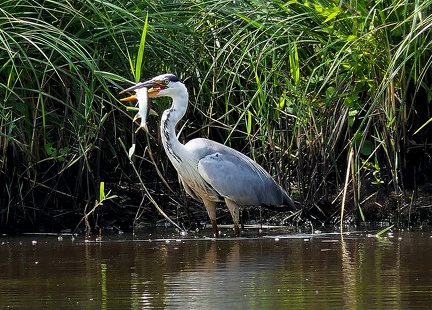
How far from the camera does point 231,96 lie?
8781 millimetres

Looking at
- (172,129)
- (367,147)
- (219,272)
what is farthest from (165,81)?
(219,272)

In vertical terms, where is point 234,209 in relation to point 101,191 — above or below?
below

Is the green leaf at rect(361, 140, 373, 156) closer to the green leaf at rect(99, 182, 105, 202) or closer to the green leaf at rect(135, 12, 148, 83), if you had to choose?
the green leaf at rect(135, 12, 148, 83)

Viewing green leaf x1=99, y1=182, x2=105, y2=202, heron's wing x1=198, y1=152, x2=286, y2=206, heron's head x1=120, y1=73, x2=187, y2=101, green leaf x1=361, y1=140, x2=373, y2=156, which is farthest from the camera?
heron's wing x1=198, y1=152, x2=286, y2=206

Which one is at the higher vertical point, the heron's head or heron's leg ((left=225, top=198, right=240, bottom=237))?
the heron's head

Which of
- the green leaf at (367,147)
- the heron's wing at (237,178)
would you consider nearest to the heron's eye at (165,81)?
the heron's wing at (237,178)

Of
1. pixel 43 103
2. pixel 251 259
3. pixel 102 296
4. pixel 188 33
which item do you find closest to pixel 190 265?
pixel 251 259

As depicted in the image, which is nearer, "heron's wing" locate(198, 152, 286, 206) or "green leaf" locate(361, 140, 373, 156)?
"green leaf" locate(361, 140, 373, 156)

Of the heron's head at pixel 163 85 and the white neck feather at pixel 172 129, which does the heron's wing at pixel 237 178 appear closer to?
the white neck feather at pixel 172 129

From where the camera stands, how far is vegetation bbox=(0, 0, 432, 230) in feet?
25.7

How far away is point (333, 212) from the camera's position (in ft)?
27.8

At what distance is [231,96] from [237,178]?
79 centimetres

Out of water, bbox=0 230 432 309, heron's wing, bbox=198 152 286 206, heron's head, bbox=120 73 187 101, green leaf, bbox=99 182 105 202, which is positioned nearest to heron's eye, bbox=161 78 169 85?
heron's head, bbox=120 73 187 101

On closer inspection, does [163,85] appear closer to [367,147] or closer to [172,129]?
[172,129]
